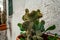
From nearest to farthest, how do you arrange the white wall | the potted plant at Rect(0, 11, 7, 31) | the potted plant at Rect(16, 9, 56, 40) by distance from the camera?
1. the potted plant at Rect(16, 9, 56, 40)
2. the white wall
3. the potted plant at Rect(0, 11, 7, 31)

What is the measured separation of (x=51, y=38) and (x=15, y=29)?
0.48 meters

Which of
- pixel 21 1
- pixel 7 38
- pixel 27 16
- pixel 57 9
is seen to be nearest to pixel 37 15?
pixel 27 16

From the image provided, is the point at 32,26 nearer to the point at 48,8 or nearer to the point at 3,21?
the point at 48,8

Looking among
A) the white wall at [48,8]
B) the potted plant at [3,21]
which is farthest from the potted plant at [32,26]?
the potted plant at [3,21]

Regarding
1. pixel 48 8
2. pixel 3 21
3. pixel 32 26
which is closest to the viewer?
pixel 32 26

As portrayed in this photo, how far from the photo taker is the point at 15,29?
1.08 m

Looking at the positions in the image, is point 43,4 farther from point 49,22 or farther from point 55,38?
point 55,38

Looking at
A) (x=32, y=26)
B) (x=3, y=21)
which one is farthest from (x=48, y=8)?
(x=3, y=21)

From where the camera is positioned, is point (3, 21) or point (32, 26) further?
point (3, 21)

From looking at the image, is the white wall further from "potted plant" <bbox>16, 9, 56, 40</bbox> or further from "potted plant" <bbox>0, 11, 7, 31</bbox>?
"potted plant" <bbox>0, 11, 7, 31</bbox>

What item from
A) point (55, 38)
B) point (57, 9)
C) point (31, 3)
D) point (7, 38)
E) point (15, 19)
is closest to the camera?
point (55, 38)

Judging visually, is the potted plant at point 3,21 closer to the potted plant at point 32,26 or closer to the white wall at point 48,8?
the white wall at point 48,8

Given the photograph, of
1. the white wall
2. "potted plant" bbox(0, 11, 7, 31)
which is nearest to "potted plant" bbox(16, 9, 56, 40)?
the white wall

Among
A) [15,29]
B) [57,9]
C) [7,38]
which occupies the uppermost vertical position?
[57,9]
